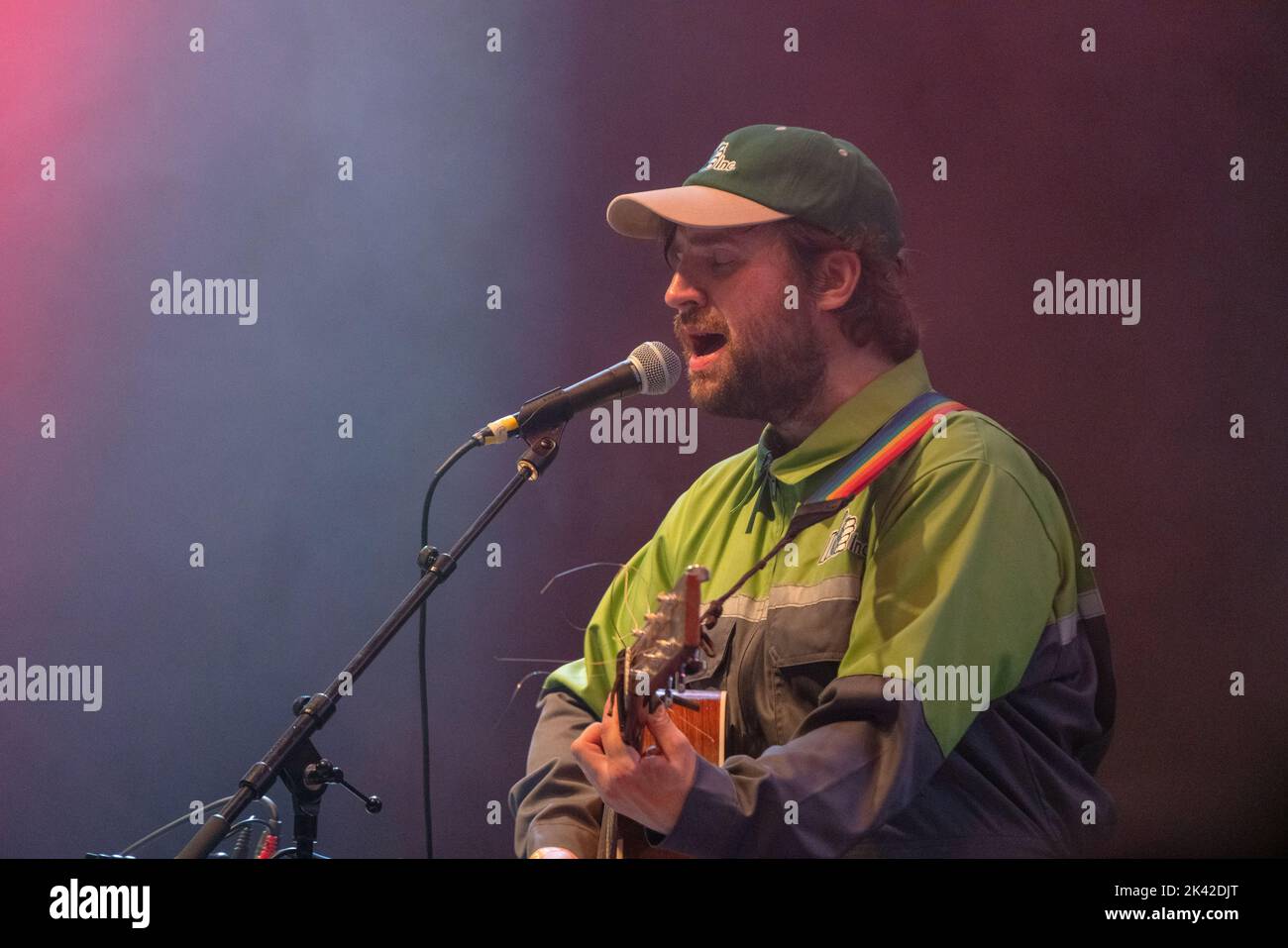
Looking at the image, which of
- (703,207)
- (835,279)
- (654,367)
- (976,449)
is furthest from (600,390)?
(976,449)

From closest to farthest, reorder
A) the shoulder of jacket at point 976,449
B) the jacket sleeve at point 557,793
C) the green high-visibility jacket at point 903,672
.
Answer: the green high-visibility jacket at point 903,672 → the shoulder of jacket at point 976,449 → the jacket sleeve at point 557,793

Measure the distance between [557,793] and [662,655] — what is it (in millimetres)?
643

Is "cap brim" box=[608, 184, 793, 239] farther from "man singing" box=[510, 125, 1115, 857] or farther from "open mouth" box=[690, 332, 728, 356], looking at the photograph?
"open mouth" box=[690, 332, 728, 356]

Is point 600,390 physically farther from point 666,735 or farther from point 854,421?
point 666,735

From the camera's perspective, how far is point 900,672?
2.34 meters

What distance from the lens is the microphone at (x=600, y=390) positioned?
98.7 inches

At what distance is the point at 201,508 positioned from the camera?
312 cm

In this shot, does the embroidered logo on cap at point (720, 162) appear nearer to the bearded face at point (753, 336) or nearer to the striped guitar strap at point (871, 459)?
the bearded face at point (753, 336)

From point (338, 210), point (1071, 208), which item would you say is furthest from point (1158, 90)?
point (338, 210)

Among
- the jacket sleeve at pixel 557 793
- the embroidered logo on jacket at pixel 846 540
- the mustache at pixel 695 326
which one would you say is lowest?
the jacket sleeve at pixel 557 793

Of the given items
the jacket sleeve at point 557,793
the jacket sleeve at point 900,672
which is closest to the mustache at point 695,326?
the jacket sleeve at point 900,672

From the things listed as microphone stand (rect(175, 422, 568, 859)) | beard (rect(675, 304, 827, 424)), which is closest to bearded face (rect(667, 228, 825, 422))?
beard (rect(675, 304, 827, 424))

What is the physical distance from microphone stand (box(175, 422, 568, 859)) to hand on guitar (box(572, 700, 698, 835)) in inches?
16.9

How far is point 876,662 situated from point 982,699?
8.1 inches
